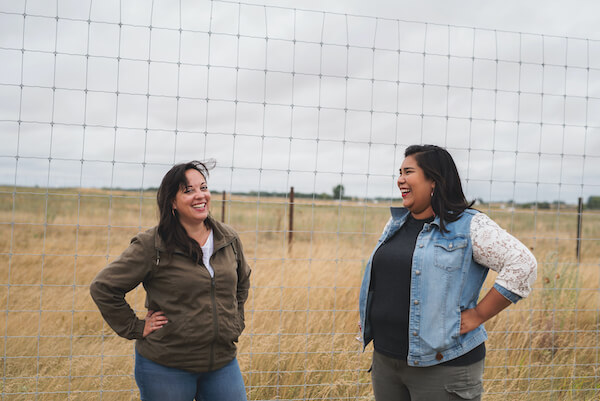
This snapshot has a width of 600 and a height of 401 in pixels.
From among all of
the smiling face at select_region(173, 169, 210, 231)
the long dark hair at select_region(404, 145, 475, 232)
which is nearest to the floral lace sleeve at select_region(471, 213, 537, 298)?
the long dark hair at select_region(404, 145, 475, 232)

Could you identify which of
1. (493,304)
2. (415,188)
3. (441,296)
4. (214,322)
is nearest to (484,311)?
(493,304)

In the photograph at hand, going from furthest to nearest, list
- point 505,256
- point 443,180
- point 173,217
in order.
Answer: point 173,217
point 443,180
point 505,256

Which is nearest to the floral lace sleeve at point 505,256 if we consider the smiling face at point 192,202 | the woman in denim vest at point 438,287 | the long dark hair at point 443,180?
the woman in denim vest at point 438,287

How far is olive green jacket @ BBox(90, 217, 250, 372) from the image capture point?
2.13 meters

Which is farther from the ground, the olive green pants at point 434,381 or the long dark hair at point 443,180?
the long dark hair at point 443,180

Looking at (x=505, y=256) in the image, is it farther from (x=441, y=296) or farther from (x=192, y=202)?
(x=192, y=202)

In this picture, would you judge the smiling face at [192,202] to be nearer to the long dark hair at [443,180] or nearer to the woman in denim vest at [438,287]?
the woman in denim vest at [438,287]

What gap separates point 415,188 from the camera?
220 centimetres

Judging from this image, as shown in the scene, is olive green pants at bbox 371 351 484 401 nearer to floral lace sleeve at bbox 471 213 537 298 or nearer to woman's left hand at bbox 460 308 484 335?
woman's left hand at bbox 460 308 484 335

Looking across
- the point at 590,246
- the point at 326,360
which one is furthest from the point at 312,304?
the point at 590,246

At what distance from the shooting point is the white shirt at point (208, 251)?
2236mm

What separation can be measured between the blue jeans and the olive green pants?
0.74 m

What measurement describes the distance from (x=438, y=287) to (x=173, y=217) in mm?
1271

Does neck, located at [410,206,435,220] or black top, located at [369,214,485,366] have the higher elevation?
neck, located at [410,206,435,220]
